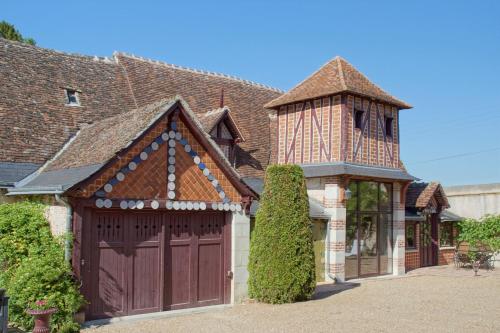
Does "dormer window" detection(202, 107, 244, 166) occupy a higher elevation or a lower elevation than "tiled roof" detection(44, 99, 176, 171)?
higher

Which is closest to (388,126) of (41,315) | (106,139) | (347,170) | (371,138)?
(371,138)

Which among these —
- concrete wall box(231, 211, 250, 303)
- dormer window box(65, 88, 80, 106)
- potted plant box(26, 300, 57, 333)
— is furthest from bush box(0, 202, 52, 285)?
dormer window box(65, 88, 80, 106)

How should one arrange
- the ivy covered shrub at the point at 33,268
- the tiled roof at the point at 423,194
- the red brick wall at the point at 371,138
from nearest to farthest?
the ivy covered shrub at the point at 33,268 < the red brick wall at the point at 371,138 < the tiled roof at the point at 423,194

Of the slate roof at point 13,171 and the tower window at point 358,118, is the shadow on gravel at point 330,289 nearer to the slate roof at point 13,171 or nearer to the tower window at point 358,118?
the tower window at point 358,118

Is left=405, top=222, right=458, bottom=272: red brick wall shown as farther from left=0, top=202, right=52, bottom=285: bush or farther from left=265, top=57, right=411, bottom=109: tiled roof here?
left=0, top=202, right=52, bottom=285: bush

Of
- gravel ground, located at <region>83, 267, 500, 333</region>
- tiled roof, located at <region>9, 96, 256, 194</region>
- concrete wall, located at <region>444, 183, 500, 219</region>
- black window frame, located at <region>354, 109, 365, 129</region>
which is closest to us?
gravel ground, located at <region>83, 267, 500, 333</region>

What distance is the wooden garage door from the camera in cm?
1003

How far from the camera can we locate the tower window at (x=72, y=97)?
15031 mm

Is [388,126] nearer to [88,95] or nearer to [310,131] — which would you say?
[310,131]

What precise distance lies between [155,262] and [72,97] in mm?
6680

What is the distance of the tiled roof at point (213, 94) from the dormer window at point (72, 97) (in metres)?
2.03

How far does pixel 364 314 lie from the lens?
11031 millimetres

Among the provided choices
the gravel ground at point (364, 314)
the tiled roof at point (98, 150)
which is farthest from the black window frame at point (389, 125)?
the tiled roof at point (98, 150)

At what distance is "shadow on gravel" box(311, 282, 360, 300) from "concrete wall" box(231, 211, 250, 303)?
1.97 meters
